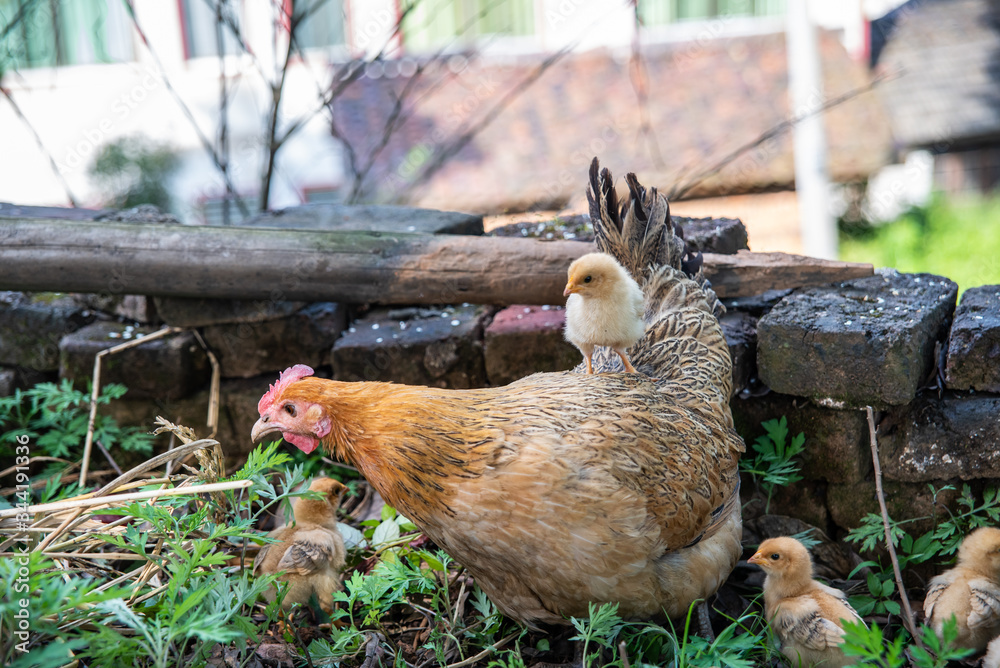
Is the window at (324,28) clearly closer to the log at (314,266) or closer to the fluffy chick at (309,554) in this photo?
the log at (314,266)

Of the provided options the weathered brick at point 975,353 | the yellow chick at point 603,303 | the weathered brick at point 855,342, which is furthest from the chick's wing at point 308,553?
the weathered brick at point 975,353

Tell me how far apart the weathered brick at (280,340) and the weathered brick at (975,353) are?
7.93 ft

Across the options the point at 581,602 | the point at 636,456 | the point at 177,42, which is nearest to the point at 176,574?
the point at 581,602

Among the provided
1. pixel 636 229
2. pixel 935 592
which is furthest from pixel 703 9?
pixel 935 592

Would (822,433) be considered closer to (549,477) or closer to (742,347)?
(742,347)

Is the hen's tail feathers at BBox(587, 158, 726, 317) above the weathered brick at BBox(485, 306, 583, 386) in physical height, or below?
above

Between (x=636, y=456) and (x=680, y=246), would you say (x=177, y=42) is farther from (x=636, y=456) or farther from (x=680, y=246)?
(x=636, y=456)

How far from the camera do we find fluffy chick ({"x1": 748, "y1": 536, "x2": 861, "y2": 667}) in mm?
2480

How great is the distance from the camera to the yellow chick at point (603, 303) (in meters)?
2.72

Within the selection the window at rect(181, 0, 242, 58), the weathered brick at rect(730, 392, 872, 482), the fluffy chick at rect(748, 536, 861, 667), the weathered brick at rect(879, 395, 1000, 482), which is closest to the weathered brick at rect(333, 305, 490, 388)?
the weathered brick at rect(730, 392, 872, 482)

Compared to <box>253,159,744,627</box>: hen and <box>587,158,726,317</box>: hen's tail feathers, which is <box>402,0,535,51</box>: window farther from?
<box>253,159,744,627</box>: hen

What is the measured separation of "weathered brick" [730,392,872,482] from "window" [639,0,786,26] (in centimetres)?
810

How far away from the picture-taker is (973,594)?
2.54 m

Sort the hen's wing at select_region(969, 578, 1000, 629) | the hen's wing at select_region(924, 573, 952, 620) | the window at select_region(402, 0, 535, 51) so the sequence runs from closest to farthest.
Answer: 1. the hen's wing at select_region(969, 578, 1000, 629)
2. the hen's wing at select_region(924, 573, 952, 620)
3. the window at select_region(402, 0, 535, 51)
